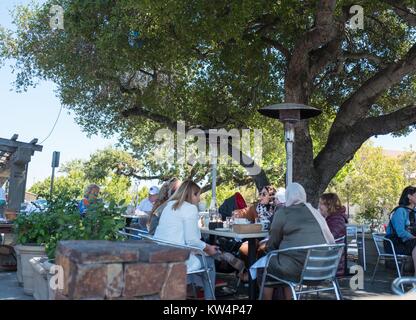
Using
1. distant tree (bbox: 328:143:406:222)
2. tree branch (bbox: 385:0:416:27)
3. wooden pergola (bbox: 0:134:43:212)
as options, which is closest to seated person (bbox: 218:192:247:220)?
tree branch (bbox: 385:0:416:27)

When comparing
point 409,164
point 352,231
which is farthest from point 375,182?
point 352,231

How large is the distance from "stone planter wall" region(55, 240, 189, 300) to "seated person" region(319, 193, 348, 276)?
3296 mm

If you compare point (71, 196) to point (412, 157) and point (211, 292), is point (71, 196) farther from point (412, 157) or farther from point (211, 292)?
point (412, 157)

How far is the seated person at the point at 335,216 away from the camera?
5652mm

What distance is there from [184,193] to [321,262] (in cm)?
143

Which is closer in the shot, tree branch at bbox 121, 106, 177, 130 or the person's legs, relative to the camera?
the person's legs

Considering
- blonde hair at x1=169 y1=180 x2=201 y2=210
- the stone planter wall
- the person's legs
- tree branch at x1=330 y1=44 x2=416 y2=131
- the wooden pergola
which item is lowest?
the person's legs

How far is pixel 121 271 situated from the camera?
2.46 meters

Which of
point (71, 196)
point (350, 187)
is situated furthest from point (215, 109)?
point (350, 187)

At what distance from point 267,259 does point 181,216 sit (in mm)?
919

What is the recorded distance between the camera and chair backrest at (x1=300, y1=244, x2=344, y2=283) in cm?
419

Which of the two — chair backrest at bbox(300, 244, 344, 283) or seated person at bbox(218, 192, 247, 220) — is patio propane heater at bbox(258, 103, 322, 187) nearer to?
seated person at bbox(218, 192, 247, 220)

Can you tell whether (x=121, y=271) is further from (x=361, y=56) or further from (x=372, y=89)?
(x=361, y=56)

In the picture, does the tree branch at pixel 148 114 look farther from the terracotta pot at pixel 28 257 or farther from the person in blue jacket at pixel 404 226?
the terracotta pot at pixel 28 257
